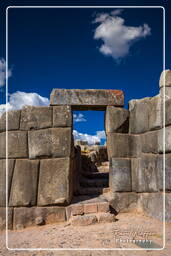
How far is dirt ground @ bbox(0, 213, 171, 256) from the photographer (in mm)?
3385

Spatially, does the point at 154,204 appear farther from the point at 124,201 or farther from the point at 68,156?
the point at 68,156

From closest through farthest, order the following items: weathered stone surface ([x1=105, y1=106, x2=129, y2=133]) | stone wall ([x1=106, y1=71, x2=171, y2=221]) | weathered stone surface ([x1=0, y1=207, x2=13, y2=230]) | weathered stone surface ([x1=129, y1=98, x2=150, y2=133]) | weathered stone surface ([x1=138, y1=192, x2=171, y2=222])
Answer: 1. weathered stone surface ([x1=138, y1=192, x2=171, y2=222])
2. stone wall ([x1=106, y1=71, x2=171, y2=221])
3. weathered stone surface ([x1=0, y1=207, x2=13, y2=230])
4. weathered stone surface ([x1=129, y1=98, x2=150, y2=133])
5. weathered stone surface ([x1=105, y1=106, x2=129, y2=133])

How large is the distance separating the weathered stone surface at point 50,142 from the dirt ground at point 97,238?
1.61 m

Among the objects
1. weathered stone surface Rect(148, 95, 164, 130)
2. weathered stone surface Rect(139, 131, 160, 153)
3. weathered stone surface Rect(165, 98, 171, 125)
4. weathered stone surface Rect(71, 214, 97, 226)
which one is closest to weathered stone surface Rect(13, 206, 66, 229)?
weathered stone surface Rect(71, 214, 97, 226)

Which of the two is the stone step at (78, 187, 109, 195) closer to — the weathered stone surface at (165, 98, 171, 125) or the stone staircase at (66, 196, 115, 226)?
the stone staircase at (66, 196, 115, 226)

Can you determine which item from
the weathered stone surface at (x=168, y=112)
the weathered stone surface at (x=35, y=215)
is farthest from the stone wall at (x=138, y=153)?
the weathered stone surface at (x=35, y=215)

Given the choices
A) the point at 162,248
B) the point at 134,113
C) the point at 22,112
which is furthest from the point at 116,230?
the point at 22,112

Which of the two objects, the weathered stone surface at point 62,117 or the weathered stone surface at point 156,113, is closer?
the weathered stone surface at point 156,113

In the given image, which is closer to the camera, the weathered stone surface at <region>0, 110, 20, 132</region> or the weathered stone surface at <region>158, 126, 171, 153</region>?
the weathered stone surface at <region>158, 126, 171, 153</region>

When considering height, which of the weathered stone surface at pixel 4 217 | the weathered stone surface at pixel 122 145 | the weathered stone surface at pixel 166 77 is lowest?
the weathered stone surface at pixel 4 217

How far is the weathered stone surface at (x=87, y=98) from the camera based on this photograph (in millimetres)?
5578

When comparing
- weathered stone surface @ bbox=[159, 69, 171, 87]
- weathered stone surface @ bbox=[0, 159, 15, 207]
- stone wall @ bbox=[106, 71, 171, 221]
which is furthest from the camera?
weathered stone surface @ bbox=[0, 159, 15, 207]

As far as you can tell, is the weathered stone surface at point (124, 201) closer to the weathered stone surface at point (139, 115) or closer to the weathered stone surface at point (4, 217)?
the weathered stone surface at point (139, 115)

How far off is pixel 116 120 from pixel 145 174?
1501 mm
